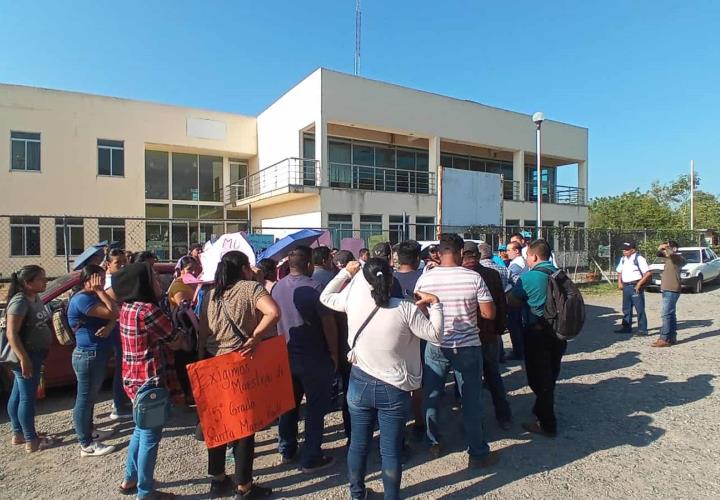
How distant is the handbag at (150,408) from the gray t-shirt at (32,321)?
1446 millimetres

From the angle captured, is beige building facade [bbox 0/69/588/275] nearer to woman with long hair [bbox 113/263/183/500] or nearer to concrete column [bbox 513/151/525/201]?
concrete column [bbox 513/151/525/201]

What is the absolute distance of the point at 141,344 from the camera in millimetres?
2816

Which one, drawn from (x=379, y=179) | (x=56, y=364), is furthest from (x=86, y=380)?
(x=379, y=179)

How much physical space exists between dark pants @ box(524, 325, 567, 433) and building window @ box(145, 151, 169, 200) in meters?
19.4

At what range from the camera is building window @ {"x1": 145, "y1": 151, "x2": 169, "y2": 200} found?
19547 mm

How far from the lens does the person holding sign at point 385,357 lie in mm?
2527

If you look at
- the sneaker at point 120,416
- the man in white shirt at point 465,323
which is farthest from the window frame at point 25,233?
the man in white shirt at point 465,323

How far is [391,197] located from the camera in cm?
1786

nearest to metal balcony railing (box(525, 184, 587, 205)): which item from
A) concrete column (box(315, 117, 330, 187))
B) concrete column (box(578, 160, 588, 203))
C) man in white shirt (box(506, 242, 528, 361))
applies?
concrete column (box(578, 160, 588, 203))

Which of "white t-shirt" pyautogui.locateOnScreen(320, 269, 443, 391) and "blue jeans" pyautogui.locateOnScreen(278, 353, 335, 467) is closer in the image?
"white t-shirt" pyautogui.locateOnScreen(320, 269, 443, 391)

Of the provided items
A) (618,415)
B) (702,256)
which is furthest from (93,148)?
(702,256)

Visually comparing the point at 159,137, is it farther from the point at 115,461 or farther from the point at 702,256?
the point at 702,256

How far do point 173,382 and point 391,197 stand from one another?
15.1 metres

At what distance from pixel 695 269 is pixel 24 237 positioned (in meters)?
23.4
